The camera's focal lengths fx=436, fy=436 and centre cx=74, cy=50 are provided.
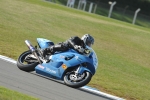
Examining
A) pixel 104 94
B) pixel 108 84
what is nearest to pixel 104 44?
pixel 108 84

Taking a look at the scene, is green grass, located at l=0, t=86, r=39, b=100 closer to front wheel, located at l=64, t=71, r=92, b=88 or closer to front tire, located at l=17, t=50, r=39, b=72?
front wheel, located at l=64, t=71, r=92, b=88

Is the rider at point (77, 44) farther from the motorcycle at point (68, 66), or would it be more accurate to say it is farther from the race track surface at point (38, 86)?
the race track surface at point (38, 86)

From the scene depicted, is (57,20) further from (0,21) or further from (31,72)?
(31,72)

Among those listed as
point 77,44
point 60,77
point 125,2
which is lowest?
point 125,2

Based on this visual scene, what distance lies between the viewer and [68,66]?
9594mm

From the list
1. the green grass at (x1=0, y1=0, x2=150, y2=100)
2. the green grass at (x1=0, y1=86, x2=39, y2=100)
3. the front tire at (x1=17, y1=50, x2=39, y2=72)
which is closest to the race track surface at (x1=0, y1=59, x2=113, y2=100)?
the front tire at (x1=17, y1=50, x2=39, y2=72)

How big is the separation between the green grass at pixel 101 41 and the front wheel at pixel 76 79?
1726 mm

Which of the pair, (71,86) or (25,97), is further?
(71,86)

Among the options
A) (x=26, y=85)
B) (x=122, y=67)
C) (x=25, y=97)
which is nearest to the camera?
(x=25, y=97)

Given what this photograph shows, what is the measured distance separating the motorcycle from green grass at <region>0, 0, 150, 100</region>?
5.65 ft

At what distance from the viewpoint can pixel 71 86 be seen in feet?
31.4

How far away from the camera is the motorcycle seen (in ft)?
31.0

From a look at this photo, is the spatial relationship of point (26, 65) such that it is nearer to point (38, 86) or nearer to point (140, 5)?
point (38, 86)

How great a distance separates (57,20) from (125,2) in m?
33.6
